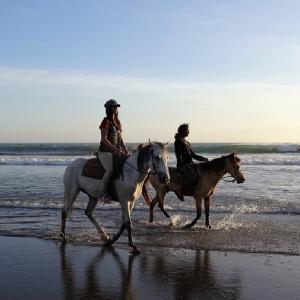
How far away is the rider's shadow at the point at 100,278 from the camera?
19.6ft

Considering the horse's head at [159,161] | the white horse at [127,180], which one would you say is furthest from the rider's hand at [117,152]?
the horse's head at [159,161]

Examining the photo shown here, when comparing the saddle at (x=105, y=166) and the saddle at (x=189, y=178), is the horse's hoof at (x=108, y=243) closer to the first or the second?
the saddle at (x=105, y=166)

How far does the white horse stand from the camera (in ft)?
25.7

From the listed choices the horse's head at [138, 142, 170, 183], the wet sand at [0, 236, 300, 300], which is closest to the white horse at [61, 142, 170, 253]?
the horse's head at [138, 142, 170, 183]

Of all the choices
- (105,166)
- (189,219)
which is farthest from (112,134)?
(189,219)

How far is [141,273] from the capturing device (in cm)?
700

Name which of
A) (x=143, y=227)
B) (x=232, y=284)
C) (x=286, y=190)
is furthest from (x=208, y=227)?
(x=286, y=190)

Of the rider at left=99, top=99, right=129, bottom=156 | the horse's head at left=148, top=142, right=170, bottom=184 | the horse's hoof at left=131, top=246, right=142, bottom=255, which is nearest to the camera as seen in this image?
the horse's head at left=148, top=142, right=170, bottom=184

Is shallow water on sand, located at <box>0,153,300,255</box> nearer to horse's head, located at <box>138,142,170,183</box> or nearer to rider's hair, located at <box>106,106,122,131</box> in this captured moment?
horse's head, located at <box>138,142,170,183</box>

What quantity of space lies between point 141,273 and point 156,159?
1778 millimetres

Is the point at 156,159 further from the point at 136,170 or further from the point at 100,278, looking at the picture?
the point at 100,278

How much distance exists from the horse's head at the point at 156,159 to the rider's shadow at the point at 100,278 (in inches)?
55.7

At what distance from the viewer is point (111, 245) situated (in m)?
8.80

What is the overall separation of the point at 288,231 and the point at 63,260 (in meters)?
4.82
